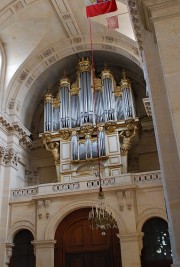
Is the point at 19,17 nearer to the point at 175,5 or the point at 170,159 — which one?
the point at 175,5

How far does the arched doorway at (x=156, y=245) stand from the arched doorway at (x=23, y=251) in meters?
4.62

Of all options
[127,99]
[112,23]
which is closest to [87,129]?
[127,99]

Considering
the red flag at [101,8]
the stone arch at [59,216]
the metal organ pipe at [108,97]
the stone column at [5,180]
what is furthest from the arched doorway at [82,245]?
the red flag at [101,8]

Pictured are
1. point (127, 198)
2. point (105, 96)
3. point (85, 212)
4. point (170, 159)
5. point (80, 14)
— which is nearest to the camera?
point (170, 159)

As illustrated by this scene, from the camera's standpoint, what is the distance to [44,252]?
1154 cm

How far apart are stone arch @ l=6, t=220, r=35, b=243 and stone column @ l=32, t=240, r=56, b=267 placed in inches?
32.8

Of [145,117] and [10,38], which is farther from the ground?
[10,38]

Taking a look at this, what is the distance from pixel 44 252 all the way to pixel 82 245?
4.99ft

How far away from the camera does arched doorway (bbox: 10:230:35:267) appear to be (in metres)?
12.6

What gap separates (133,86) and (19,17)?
264 inches

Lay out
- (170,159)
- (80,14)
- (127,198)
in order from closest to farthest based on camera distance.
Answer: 1. (170,159)
2. (127,198)
3. (80,14)

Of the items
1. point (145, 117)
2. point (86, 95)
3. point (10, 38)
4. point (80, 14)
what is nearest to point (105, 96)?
point (86, 95)

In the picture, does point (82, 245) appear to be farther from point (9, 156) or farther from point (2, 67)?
point (2, 67)

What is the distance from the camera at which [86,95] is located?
49.6 feet
